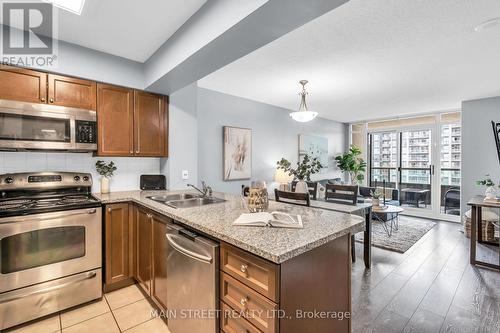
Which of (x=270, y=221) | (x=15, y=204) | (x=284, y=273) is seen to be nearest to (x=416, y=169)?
(x=270, y=221)

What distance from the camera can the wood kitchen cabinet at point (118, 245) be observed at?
2252 mm

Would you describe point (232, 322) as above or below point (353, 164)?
below

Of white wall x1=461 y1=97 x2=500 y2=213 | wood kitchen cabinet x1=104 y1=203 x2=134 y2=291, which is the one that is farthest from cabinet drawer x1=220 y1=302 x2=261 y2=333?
white wall x1=461 y1=97 x2=500 y2=213

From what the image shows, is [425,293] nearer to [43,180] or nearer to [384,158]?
[43,180]

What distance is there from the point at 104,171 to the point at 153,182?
1.79ft

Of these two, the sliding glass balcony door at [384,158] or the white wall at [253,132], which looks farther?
the sliding glass balcony door at [384,158]

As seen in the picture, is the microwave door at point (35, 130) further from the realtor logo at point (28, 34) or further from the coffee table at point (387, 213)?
the coffee table at point (387, 213)

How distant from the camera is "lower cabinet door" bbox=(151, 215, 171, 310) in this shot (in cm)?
181

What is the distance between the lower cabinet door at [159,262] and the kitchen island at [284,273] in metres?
0.43

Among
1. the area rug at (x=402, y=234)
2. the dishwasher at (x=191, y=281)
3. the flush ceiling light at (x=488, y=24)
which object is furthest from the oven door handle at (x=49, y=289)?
the flush ceiling light at (x=488, y=24)

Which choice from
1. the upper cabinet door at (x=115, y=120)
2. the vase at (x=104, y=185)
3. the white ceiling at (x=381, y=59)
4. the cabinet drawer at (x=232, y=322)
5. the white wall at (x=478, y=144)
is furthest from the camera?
the white wall at (x=478, y=144)

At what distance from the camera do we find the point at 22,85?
6.89ft

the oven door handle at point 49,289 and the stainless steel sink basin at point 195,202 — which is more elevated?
the stainless steel sink basin at point 195,202

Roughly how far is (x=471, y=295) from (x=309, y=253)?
2.35m
